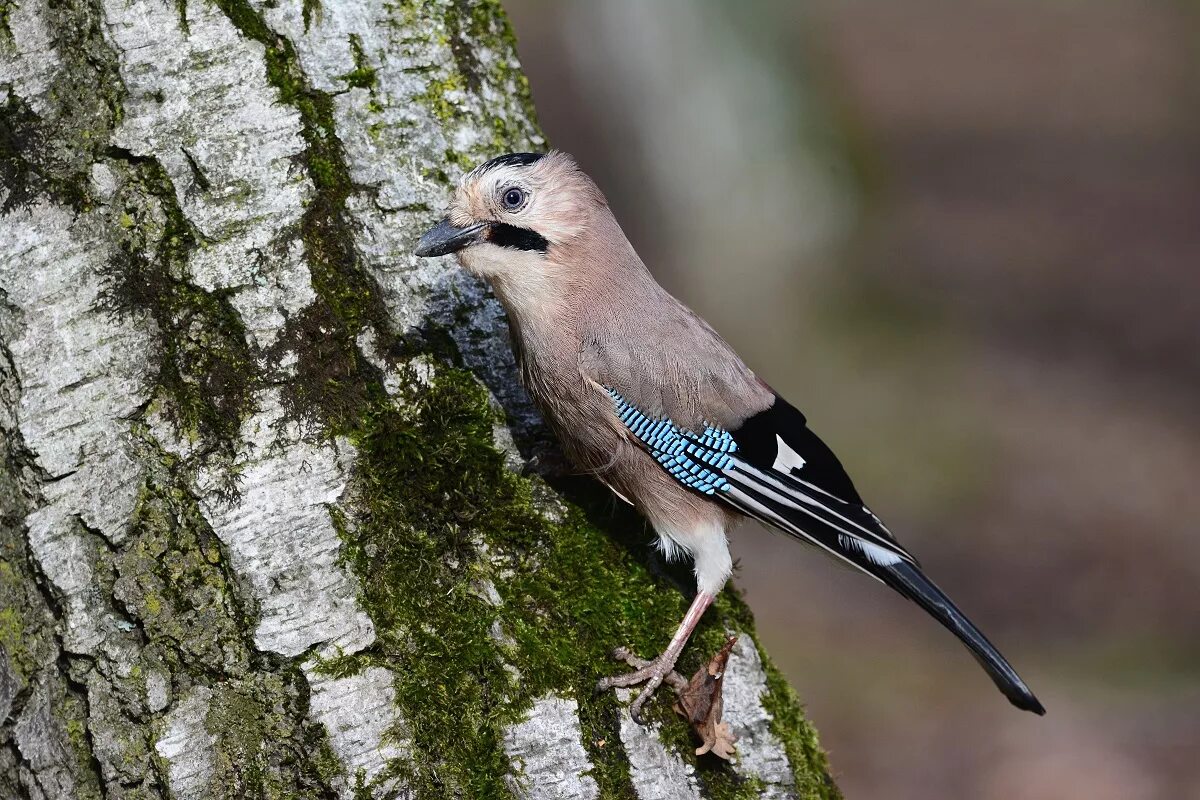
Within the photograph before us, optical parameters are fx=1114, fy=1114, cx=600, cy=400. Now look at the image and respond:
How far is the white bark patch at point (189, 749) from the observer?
9.87 ft

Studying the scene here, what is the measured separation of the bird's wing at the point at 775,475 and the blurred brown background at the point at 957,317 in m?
4.66

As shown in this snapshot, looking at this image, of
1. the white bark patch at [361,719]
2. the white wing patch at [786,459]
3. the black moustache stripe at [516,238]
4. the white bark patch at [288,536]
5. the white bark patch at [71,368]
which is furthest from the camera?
the white wing patch at [786,459]

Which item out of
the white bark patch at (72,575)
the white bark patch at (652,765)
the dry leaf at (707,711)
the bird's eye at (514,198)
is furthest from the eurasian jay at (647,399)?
the white bark patch at (72,575)

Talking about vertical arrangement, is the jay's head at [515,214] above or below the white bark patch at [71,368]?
above

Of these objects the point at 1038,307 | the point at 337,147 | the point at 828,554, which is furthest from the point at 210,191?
the point at 1038,307

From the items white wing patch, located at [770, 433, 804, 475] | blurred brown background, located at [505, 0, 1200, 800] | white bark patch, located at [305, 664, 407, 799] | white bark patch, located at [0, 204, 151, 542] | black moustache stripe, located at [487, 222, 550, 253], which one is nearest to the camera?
white bark patch, located at [305, 664, 407, 799]

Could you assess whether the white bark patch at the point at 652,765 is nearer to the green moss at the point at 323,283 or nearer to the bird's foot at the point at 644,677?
the bird's foot at the point at 644,677

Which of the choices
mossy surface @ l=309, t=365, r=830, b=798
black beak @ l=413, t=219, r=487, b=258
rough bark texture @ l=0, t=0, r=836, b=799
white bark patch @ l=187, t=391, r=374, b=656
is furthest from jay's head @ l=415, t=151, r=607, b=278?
white bark patch @ l=187, t=391, r=374, b=656

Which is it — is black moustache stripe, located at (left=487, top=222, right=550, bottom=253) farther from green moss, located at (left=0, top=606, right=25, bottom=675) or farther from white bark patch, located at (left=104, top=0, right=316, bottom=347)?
green moss, located at (left=0, top=606, right=25, bottom=675)

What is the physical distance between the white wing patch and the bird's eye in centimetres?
130

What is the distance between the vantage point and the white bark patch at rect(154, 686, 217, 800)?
301 centimetres

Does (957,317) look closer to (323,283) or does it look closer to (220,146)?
(323,283)

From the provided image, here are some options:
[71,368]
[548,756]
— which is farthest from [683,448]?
[71,368]

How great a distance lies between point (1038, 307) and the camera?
14.0m
